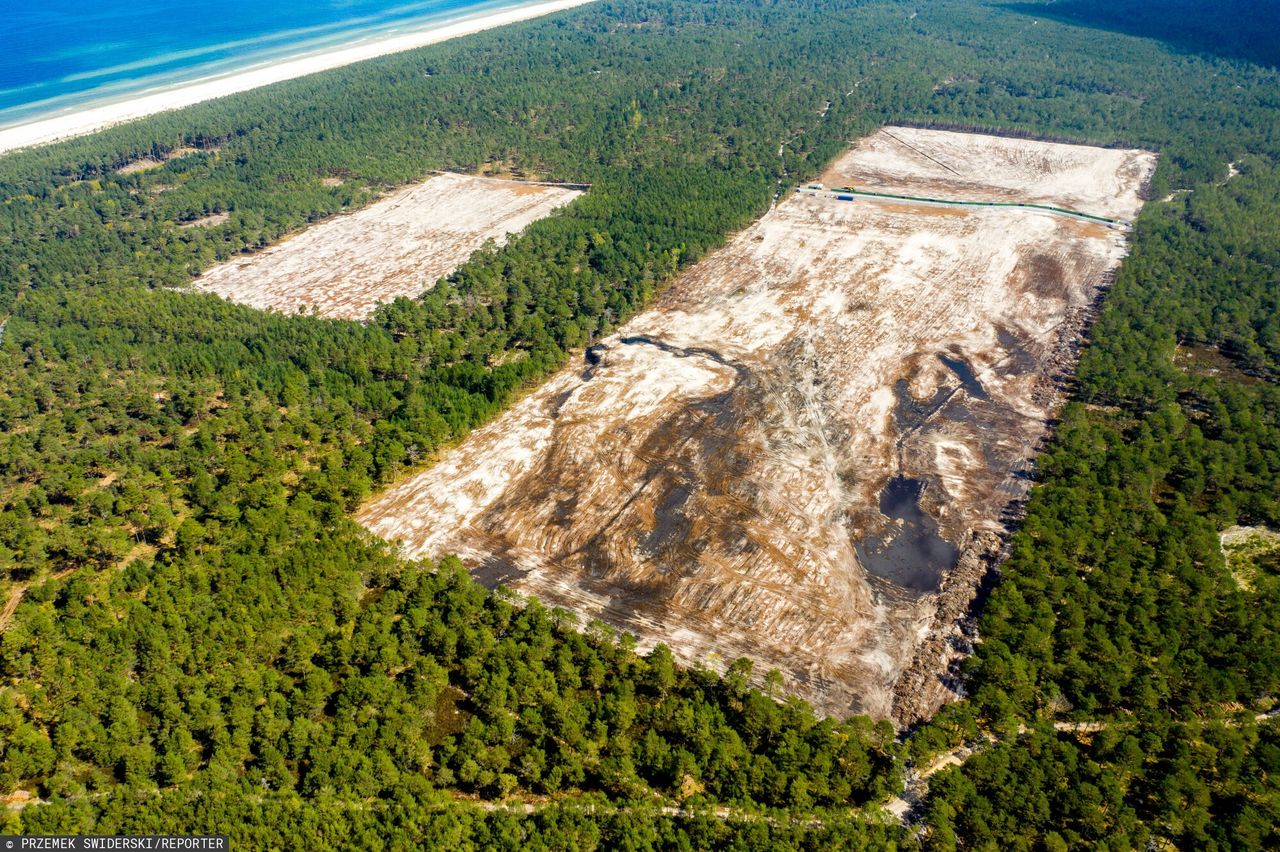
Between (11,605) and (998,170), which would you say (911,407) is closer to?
(11,605)

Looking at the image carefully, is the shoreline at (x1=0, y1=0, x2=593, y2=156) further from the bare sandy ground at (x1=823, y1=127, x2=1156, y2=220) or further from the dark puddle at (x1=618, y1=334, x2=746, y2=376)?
the bare sandy ground at (x1=823, y1=127, x2=1156, y2=220)

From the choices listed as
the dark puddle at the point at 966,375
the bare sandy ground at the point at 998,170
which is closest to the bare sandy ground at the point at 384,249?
the bare sandy ground at the point at 998,170

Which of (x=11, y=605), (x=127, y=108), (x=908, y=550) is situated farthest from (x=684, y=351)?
(x=127, y=108)

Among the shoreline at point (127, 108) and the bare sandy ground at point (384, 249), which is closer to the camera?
the bare sandy ground at point (384, 249)

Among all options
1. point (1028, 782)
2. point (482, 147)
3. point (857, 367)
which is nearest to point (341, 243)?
point (482, 147)

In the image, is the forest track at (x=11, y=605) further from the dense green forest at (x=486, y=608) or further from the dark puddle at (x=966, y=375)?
the dark puddle at (x=966, y=375)

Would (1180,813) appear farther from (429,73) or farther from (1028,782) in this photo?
(429,73)
